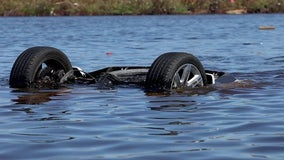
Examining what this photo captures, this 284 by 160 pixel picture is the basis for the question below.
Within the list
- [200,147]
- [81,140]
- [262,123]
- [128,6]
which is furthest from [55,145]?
[128,6]

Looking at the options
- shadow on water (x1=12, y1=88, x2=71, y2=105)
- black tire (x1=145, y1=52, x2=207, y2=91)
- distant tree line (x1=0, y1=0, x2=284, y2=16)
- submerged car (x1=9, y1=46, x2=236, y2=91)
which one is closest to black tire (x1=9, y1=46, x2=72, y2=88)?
submerged car (x1=9, y1=46, x2=236, y2=91)

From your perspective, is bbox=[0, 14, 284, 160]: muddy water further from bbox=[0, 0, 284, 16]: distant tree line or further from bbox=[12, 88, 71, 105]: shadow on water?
bbox=[0, 0, 284, 16]: distant tree line

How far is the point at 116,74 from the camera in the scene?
11.8 metres

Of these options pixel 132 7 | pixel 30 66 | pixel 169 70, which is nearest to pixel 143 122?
pixel 169 70

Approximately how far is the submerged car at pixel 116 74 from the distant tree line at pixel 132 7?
2263 inches

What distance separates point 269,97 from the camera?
10211 mm

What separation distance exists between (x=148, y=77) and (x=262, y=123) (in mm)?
2932

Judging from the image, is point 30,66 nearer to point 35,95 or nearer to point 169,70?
point 35,95

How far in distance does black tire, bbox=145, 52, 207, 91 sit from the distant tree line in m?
58.5

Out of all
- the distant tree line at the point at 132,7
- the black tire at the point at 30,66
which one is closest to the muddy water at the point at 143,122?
the black tire at the point at 30,66

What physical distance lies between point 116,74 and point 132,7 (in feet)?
197

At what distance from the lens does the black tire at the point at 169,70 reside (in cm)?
1022

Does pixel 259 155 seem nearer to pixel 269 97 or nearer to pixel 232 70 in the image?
pixel 269 97

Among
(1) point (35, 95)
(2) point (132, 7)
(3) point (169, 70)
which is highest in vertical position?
(3) point (169, 70)
